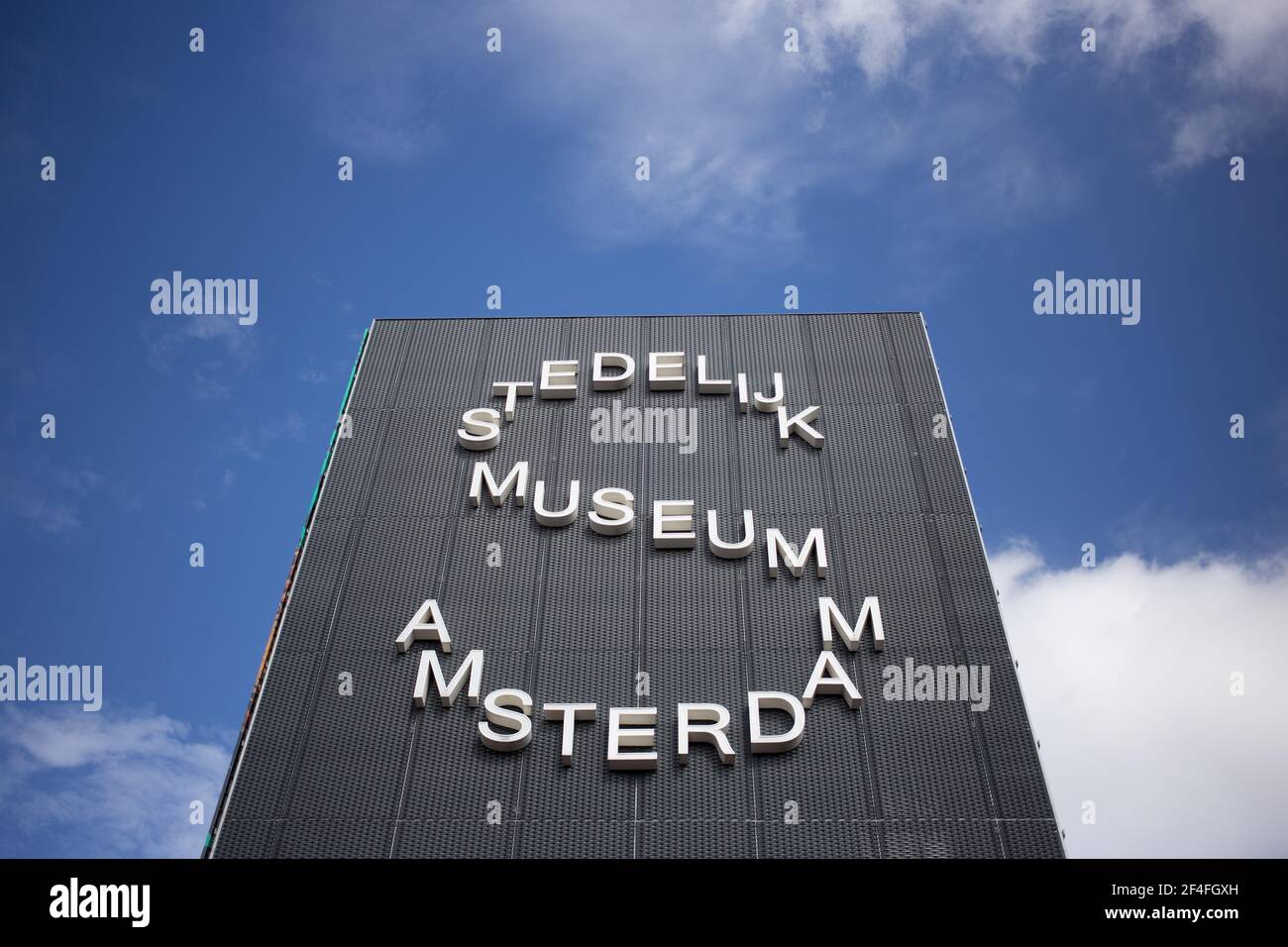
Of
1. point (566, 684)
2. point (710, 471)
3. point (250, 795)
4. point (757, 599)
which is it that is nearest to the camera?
point (250, 795)

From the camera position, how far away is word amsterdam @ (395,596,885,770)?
1956cm

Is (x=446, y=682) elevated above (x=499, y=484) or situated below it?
below

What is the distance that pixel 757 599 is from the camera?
22031 millimetres

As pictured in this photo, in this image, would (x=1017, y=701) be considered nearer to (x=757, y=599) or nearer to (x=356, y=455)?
(x=757, y=599)

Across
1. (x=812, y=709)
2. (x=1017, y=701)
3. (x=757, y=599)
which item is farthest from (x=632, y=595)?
(x=1017, y=701)

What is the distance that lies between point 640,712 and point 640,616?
7.24ft

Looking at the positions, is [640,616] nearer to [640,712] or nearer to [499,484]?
[640,712]

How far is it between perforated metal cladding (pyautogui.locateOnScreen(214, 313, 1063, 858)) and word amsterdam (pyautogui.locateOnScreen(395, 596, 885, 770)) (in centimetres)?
19

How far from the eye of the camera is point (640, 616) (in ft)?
71.4

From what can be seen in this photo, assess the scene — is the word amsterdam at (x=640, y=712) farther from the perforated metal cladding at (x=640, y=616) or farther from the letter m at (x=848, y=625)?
the perforated metal cladding at (x=640, y=616)

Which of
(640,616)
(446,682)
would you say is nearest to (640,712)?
(640,616)

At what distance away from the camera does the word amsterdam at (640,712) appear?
19.6 metres
